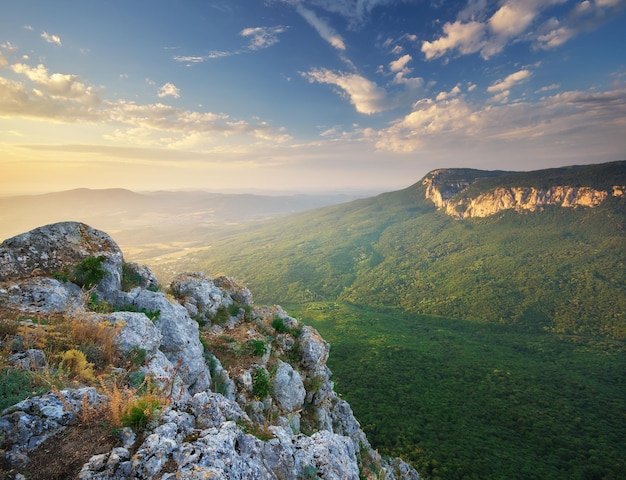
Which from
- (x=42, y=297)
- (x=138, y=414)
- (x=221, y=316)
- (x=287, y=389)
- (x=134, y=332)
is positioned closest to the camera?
(x=138, y=414)

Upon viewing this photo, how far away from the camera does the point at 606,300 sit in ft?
410

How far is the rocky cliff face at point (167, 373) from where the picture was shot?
466cm

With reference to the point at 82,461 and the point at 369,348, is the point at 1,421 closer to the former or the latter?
the point at 82,461

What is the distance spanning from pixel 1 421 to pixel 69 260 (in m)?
9.02

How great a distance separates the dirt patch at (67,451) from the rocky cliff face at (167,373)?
7cm

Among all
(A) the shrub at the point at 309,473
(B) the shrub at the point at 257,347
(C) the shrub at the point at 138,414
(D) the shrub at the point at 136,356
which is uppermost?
(C) the shrub at the point at 138,414

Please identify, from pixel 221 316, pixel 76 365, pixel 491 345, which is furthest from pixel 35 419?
pixel 491 345

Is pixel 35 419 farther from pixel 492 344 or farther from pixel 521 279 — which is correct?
pixel 521 279

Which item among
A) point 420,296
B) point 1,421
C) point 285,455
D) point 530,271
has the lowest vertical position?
point 420,296

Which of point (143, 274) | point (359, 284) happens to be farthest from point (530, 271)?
point (143, 274)

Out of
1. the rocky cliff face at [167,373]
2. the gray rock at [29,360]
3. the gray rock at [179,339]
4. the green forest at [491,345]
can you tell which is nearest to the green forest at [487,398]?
the green forest at [491,345]

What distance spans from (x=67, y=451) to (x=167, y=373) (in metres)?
3.86

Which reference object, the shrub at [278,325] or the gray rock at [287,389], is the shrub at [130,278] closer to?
the shrub at [278,325]

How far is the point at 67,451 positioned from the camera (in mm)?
4441
